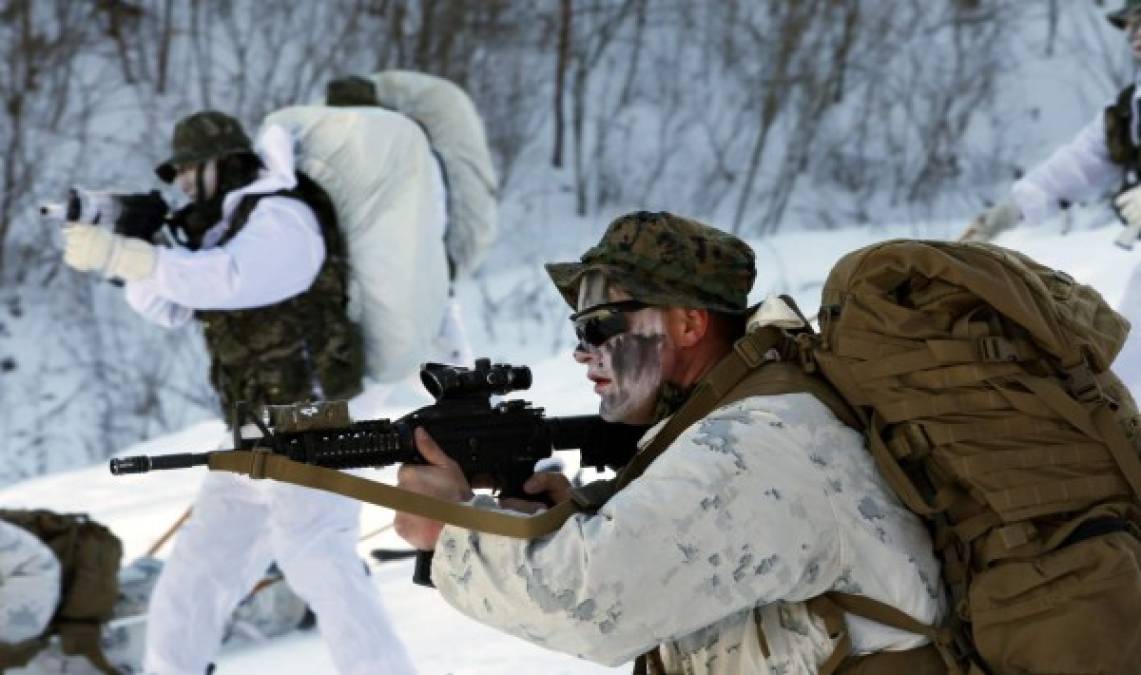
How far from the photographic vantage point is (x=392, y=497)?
2.15 meters

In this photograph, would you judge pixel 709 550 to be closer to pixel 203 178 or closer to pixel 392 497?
pixel 392 497

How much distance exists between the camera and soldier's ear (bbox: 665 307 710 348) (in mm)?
2424

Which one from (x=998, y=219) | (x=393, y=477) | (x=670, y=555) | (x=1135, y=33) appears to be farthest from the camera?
(x=998, y=219)

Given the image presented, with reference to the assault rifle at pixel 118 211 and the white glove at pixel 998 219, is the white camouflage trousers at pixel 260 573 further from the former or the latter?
the white glove at pixel 998 219

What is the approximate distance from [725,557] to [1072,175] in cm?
432

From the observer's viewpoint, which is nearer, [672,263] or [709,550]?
[709,550]

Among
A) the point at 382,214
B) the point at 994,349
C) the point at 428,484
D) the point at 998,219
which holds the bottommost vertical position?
the point at 998,219

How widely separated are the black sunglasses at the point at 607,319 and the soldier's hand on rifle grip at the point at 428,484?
28 cm

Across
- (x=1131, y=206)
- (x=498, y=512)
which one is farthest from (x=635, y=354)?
(x=1131, y=206)

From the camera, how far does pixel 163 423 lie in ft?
36.2

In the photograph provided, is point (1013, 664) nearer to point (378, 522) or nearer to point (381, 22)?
point (378, 522)

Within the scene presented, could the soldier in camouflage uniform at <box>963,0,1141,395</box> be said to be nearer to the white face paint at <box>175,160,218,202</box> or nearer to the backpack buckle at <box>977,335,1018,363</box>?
the white face paint at <box>175,160,218,202</box>

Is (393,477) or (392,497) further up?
(392,497)

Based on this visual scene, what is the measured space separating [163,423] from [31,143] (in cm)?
358
